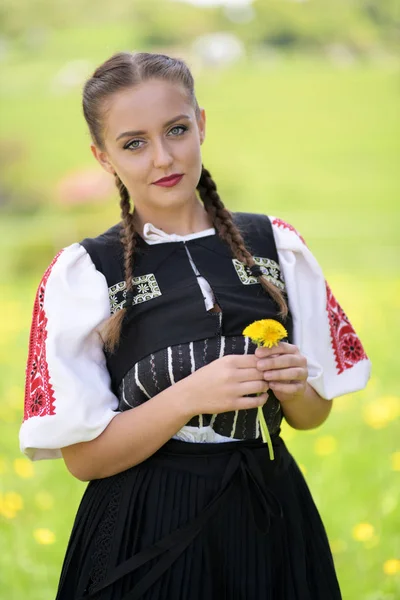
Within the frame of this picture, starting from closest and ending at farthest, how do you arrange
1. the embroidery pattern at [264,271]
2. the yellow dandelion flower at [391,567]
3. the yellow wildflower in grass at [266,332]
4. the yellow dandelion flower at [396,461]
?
the yellow wildflower in grass at [266,332]
the embroidery pattern at [264,271]
the yellow dandelion flower at [391,567]
the yellow dandelion flower at [396,461]

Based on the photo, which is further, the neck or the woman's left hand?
the neck

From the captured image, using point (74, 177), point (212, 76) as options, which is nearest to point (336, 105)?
point (212, 76)

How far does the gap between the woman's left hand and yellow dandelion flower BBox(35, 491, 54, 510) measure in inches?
58.1

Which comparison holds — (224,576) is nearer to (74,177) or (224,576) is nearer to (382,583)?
(382,583)

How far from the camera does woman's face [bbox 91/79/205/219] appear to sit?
1.34 m

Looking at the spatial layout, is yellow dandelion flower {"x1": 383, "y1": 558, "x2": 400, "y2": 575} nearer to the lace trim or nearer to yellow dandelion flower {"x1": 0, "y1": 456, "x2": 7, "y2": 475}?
the lace trim

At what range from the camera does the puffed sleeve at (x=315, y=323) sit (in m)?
1.47

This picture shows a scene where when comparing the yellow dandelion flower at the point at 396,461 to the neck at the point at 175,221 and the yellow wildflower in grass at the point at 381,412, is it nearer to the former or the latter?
the yellow wildflower in grass at the point at 381,412

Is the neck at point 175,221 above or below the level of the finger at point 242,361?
above

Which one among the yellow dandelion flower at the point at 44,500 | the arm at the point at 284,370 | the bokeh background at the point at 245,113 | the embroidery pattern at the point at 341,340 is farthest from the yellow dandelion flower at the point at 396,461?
the bokeh background at the point at 245,113

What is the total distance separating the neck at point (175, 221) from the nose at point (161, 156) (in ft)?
0.41

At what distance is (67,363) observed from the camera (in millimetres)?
1283

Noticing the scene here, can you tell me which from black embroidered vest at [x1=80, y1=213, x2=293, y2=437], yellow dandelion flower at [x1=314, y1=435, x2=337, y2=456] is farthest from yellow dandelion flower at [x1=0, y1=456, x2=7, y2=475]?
black embroidered vest at [x1=80, y1=213, x2=293, y2=437]

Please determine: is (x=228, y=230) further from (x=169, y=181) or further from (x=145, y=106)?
(x=145, y=106)
